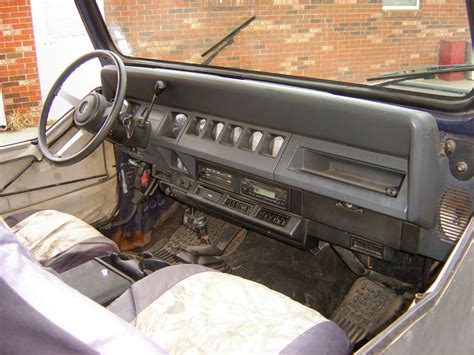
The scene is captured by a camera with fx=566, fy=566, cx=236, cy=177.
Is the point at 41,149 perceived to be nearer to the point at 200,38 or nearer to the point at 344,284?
the point at 200,38

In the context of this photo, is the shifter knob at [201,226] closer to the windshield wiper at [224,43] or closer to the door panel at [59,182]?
the door panel at [59,182]

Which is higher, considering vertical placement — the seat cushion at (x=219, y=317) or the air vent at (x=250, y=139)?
the air vent at (x=250, y=139)

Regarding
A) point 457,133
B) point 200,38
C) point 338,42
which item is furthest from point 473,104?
point 200,38

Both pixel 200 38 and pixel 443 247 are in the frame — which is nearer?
pixel 443 247

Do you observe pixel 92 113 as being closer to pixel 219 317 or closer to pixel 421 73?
pixel 219 317

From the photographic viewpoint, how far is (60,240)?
2.38 m

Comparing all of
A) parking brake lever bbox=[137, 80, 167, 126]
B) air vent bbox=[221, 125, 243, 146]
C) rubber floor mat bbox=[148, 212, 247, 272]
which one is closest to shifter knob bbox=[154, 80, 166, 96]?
parking brake lever bbox=[137, 80, 167, 126]

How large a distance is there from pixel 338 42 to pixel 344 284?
1131 mm

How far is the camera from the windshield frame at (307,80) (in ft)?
6.14

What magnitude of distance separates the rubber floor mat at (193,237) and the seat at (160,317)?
1.13m

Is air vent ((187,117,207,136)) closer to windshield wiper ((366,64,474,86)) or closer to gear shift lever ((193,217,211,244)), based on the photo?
gear shift lever ((193,217,211,244))

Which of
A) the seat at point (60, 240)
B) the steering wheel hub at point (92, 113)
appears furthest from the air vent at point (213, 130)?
the seat at point (60, 240)

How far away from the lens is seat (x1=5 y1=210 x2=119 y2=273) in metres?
2.30

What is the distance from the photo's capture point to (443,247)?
197cm
